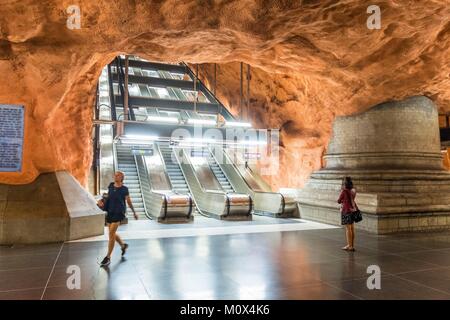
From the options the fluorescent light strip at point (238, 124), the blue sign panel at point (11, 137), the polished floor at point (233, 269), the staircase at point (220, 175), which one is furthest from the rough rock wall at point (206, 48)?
the staircase at point (220, 175)

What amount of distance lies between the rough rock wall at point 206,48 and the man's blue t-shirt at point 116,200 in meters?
2.65

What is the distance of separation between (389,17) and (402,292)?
4525mm

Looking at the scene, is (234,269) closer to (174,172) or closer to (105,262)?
(105,262)

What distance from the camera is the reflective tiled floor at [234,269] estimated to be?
11.2ft

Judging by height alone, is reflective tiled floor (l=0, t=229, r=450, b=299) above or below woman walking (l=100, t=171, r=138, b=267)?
below

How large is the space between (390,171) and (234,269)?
564 cm

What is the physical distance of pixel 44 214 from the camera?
20.5ft

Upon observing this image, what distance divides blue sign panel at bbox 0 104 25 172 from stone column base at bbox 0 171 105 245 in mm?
446

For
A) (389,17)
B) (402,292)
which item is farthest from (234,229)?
(389,17)

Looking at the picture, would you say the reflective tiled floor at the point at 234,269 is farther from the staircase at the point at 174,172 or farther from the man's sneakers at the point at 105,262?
the staircase at the point at 174,172

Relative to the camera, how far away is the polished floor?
3426mm

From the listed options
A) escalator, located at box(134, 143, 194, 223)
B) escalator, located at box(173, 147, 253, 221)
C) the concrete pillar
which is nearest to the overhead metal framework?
escalator, located at box(134, 143, 194, 223)

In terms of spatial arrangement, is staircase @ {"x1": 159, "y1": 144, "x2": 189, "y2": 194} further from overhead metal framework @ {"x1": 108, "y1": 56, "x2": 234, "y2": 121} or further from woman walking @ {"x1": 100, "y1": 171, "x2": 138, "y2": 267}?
woman walking @ {"x1": 100, "y1": 171, "x2": 138, "y2": 267}

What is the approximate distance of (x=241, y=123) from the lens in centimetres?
1109
